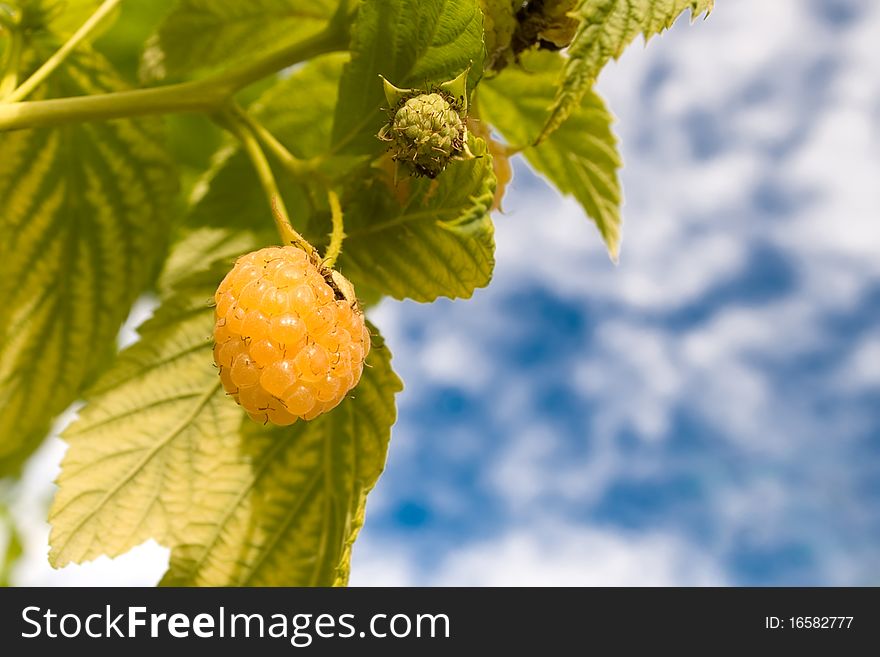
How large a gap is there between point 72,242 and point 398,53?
1.78 ft

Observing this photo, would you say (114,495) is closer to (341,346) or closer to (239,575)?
(239,575)

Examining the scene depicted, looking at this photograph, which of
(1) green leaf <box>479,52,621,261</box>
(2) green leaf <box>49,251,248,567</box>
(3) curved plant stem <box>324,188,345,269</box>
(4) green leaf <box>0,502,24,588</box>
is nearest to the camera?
(3) curved plant stem <box>324,188,345,269</box>

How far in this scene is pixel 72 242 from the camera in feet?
3.54

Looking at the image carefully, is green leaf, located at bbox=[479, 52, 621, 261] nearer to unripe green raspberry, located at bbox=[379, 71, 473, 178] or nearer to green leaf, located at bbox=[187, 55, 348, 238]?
green leaf, located at bbox=[187, 55, 348, 238]

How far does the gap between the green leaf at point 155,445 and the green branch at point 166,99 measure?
21cm

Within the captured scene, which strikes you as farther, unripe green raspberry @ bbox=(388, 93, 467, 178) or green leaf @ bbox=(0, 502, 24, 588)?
green leaf @ bbox=(0, 502, 24, 588)

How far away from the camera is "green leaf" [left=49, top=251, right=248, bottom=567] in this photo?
0.94m

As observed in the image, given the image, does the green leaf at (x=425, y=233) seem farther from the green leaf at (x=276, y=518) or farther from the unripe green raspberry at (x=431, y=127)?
the green leaf at (x=276, y=518)

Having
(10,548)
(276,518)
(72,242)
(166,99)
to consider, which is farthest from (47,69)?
(10,548)

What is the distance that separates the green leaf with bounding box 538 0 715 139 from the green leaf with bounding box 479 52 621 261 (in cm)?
38

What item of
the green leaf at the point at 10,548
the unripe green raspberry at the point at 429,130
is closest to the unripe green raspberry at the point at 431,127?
the unripe green raspberry at the point at 429,130

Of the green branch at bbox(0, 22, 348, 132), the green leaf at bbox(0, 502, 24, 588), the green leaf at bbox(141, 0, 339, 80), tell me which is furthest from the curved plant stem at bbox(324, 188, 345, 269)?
the green leaf at bbox(0, 502, 24, 588)

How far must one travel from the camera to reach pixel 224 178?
1.17 m

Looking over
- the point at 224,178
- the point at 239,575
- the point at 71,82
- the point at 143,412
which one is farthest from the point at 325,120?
the point at 239,575
